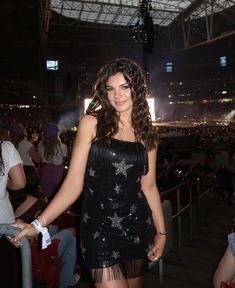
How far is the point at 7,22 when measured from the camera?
19.1 meters

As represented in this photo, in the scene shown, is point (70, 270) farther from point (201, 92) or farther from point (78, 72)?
point (201, 92)

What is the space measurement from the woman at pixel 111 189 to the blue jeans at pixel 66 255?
143 cm

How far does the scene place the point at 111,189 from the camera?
7.62ft

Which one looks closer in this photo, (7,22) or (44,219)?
(44,219)

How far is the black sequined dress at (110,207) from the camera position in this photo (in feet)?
7.61

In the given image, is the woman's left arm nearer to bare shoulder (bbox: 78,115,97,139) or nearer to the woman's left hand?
the woman's left hand

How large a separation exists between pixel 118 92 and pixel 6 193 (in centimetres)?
127

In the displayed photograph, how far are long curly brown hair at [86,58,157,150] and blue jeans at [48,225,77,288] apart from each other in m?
1.69

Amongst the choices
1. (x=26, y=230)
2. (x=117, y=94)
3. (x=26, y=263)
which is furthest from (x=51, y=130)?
(x=26, y=263)

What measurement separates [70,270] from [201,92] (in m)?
39.7

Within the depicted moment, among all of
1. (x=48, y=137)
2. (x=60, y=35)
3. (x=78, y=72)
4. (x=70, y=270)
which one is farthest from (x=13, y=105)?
(x=70, y=270)

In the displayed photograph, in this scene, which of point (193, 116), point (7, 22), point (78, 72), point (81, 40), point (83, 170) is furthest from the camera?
point (193, 116)

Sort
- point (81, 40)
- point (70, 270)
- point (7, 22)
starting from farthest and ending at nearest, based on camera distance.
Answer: point (81, 40)
point (7, 22)
point (70, 270)

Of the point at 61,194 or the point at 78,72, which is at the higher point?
the point at 78,72
